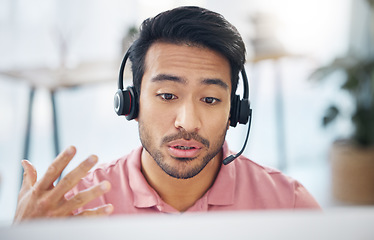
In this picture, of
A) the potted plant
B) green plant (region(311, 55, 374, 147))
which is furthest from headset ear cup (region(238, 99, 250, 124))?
green plant (region(311, 55, 374, 147))

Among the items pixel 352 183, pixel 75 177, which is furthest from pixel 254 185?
pixel 352 183

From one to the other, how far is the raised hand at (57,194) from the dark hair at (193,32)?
8.6 inches

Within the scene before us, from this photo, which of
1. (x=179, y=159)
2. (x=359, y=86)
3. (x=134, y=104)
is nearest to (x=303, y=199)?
(x=179, y=159)

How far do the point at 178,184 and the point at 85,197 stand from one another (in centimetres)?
20

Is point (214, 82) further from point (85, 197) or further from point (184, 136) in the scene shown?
point (85, 197)

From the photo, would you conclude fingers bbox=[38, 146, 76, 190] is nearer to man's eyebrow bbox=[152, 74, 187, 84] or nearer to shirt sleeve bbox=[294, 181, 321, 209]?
man's eyebrow bbox=[152, 74, 187, 84]

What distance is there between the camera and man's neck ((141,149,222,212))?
65cm

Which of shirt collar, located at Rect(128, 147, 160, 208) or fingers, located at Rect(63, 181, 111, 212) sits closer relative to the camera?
fingers, located at Rect(63, 181, 111, 212)

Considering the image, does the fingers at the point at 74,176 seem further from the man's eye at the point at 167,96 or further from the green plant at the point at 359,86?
the green plant at the point at 359,86

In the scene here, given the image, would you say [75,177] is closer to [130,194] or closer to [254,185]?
[130,194]

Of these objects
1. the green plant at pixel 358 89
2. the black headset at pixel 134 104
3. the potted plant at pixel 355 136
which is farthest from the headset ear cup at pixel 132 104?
the green plant at pixel 358 89

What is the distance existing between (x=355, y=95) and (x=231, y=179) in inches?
65.7

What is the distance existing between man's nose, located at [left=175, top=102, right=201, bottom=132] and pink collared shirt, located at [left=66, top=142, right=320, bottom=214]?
105 millimetres

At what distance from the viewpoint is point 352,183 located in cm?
187
